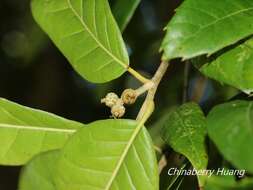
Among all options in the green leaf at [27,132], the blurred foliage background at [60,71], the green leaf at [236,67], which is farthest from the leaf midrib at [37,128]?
the blurred foliage background at [60,71]

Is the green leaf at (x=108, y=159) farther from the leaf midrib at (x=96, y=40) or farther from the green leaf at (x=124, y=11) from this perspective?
the green leaf at (x=124, y=11)

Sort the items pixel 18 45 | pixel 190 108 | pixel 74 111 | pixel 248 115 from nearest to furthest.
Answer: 1. pixel 248 115
2. pixel 190 108
3. pixel 74 111
4. pixel 18 45

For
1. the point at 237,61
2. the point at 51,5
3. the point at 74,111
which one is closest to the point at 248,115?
the point at 237,61

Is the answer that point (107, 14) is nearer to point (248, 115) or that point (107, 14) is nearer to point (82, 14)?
point (82, 14)

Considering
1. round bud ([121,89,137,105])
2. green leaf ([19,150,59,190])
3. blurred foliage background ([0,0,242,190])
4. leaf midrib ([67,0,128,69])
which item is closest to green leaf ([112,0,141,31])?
leaf midrib ([67,0,128,69])

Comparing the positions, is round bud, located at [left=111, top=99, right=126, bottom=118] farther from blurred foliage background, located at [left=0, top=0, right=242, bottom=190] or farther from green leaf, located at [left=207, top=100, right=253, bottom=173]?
blurred foliage background, located at [left=0, top=0, right=242, bottom=190]

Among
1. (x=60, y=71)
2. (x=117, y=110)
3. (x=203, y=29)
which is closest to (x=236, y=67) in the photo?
(x=203, y=29)

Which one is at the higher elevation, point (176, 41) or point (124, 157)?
point (176, 41)
